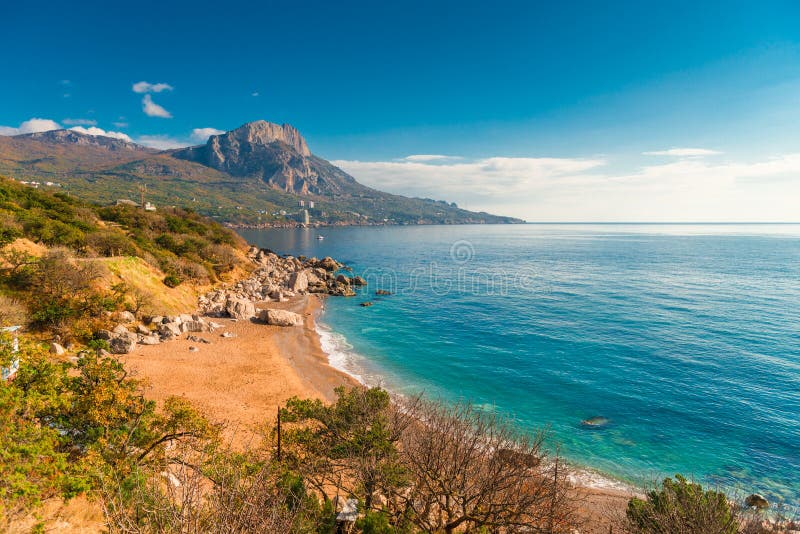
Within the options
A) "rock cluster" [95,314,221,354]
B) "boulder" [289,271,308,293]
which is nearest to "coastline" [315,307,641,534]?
"rock cluster" [95,314,221,354]

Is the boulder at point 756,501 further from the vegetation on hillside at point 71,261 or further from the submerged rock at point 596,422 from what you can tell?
the vegetation on hillside at point 71,261

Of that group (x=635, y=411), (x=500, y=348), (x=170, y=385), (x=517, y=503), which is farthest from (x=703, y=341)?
(x=170, y=385)

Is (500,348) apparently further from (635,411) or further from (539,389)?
(635,411)

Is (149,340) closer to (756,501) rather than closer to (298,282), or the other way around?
(298,282)

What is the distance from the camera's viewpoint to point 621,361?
33.6 m

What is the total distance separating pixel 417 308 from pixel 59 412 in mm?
44677

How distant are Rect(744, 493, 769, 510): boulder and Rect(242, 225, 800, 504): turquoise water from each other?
3.53ft

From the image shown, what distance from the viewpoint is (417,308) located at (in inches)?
2143

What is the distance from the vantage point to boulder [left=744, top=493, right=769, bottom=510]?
17484 millimetres

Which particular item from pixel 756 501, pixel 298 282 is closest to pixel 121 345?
pixel 298 282

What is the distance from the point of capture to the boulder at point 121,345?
97.4 ft

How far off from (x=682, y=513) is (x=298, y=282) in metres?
57.9

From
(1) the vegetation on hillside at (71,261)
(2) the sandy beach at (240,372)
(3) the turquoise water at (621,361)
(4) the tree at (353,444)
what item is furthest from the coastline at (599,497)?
(1) the vegetation on hillside at (71,261)

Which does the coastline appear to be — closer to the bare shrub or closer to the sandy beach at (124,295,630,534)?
the sandy beach at (124,295,630,534)
